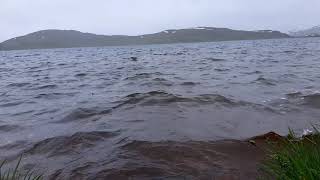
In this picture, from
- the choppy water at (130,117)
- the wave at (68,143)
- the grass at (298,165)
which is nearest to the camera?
the grass at (298,165)

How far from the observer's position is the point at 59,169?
634 centimetres

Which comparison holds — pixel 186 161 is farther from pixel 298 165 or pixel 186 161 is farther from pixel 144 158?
pixel 298 165

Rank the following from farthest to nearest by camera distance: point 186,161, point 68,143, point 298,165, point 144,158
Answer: point 68,143 < point 144,158 < point 186,161 < point 298,165

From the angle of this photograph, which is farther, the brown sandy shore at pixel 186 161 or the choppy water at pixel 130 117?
the choppy water at pixel 130 117

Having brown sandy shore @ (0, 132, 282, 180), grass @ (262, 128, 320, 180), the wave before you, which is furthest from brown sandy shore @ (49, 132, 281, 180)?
grass @ (262, 128, 320, 180)

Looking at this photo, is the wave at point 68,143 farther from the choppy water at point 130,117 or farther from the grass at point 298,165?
the grass at point 298,165

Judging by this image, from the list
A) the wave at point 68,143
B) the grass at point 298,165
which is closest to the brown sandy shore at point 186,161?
the wave at point 68,143

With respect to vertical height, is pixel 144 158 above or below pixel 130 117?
above

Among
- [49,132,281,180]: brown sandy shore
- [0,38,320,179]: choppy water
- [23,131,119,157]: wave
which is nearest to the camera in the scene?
[49,132,281,180]: brown sandy shore

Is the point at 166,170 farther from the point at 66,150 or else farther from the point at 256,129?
the point at 256,129

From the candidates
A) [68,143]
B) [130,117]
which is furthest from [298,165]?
[130,117]

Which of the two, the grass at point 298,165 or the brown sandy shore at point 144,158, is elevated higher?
the grass at point 298,165

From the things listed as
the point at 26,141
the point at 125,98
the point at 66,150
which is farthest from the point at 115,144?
the point at 125,98

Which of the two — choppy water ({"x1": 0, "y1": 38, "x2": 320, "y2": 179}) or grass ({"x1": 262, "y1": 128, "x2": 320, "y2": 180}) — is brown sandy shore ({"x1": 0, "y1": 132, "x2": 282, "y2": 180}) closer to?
choppy water ({"x1": 0, "y1": 38, "x2": 320, "y2": 179})
